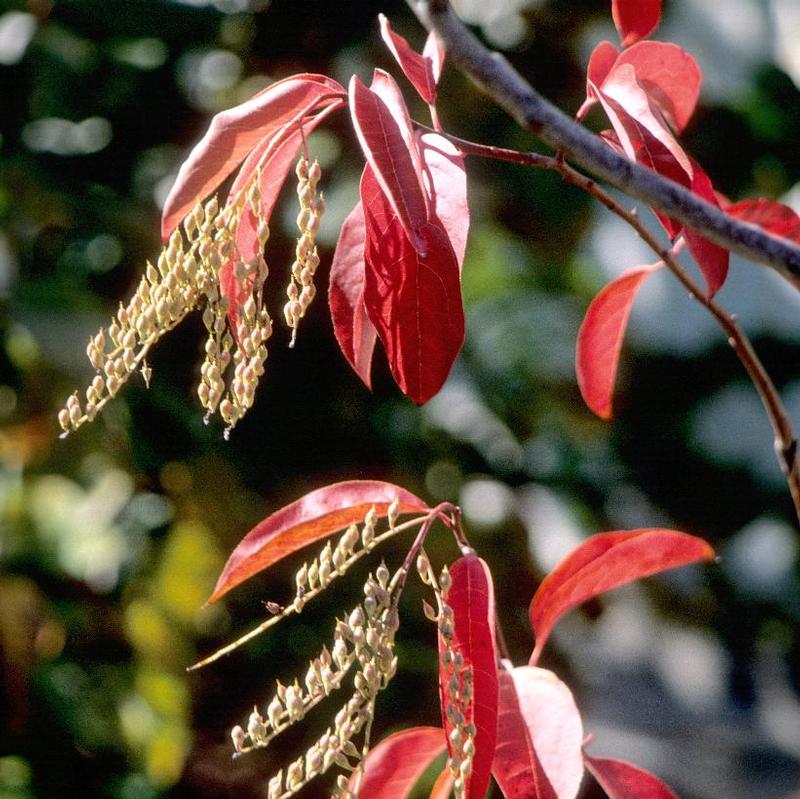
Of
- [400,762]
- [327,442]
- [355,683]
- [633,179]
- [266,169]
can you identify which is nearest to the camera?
[633,179]

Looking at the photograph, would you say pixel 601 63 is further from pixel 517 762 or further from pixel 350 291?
pixel 517 762

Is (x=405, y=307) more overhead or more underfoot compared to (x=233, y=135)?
more underfoot

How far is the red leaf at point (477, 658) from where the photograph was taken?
0.55m

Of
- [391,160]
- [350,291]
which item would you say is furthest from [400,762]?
[391,160]

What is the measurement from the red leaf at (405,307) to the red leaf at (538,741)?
198mm

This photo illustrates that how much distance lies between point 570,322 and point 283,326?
519 mm

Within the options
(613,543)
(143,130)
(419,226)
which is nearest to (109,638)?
(143,130)

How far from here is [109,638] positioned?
1795mm

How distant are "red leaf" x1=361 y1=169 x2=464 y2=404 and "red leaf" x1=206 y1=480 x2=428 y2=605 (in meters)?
0.09

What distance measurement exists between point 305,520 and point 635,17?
0.42 m

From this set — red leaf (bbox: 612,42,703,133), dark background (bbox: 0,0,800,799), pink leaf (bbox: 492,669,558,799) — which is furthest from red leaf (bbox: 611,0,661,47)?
dark background (bbox: 0,0,800,799)

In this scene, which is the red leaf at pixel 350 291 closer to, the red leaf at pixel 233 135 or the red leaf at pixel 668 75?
the red leaf at pixel 233 135

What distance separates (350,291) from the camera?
2.11 ft

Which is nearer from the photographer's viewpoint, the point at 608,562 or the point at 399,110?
the point at 399,110
